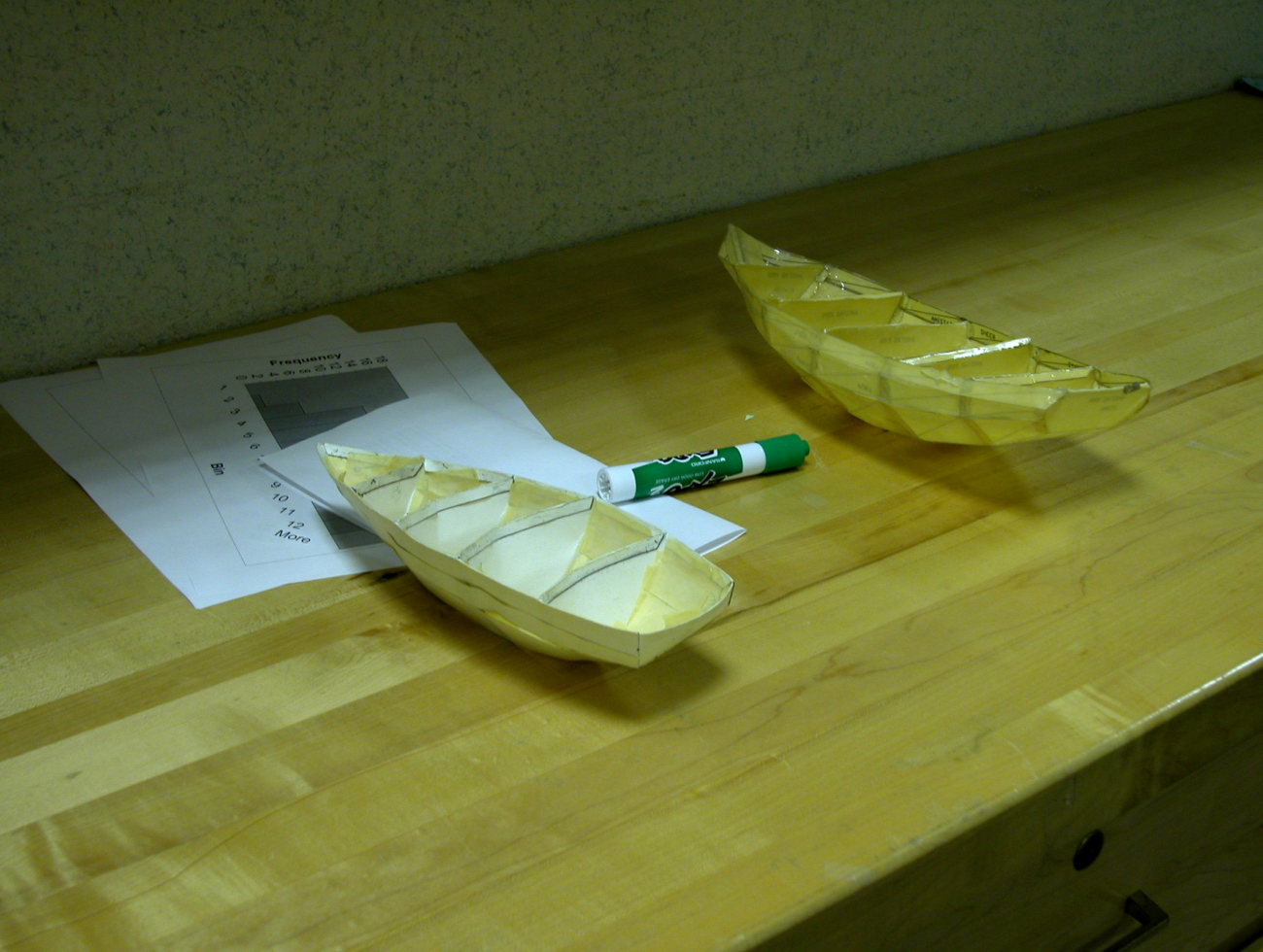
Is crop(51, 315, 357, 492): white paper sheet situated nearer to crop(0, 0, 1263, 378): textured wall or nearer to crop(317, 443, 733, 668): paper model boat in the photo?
crop(0, 0, 1263, 378): textured wall

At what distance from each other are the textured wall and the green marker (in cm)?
36

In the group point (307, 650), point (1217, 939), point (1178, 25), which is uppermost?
point (1178, 25)

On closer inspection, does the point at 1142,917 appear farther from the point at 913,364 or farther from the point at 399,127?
the point at 399,127

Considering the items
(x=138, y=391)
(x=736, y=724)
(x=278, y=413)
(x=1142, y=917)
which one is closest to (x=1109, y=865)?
(x=1142, y=917)

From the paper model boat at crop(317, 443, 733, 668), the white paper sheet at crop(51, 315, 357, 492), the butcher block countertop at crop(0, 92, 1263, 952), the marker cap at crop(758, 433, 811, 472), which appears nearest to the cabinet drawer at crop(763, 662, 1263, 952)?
the butcher block countertop at crop(0, 92, 1263, 952)

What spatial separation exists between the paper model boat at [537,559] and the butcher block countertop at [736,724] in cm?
3

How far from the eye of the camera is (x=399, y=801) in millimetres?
434

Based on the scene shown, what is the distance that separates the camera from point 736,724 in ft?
1.53

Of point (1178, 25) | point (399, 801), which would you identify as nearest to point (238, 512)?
point (399, 801)

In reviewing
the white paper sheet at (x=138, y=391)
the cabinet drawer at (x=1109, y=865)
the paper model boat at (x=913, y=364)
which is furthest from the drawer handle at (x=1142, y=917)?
the white paper sheet at (x=138, y=391)

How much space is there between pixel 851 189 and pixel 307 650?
0.76 m

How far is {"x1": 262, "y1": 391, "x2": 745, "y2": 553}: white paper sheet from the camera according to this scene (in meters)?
Answer: 0.61

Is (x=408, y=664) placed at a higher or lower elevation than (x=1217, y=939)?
higher

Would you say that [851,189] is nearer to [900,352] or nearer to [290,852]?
[900,352]
